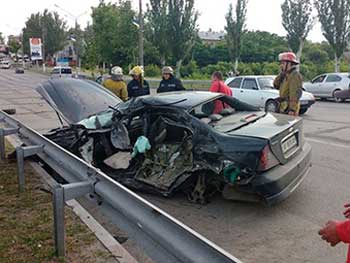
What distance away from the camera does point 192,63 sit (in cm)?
5303

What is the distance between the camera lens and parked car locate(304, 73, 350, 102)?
2122 cm

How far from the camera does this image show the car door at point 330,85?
21453 millimetres

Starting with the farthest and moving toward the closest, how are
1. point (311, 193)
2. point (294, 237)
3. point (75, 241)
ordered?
point (311, 193), point (294, 237), point (75, 241)

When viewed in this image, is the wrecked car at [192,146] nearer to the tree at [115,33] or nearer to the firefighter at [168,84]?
the firefighter at [168,84]

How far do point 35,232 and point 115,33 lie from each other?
34.5 meters

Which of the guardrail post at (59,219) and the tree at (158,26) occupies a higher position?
the tree at (158,26)

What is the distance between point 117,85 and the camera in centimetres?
870

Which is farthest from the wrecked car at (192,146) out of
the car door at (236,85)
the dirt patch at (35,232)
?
the car door at (236,85)

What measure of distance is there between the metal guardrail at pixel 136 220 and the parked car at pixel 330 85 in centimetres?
1961

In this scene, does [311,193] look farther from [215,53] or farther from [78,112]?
[215,53]

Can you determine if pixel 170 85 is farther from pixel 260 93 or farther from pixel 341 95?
pixel 341 95

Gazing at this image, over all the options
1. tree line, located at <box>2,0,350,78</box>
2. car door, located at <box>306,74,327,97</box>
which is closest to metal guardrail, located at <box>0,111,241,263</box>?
car door, located at <box>306,74,327,97</box>

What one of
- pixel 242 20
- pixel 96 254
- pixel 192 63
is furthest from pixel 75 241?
pixel 192 63

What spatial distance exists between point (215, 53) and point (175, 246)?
57600 mm
